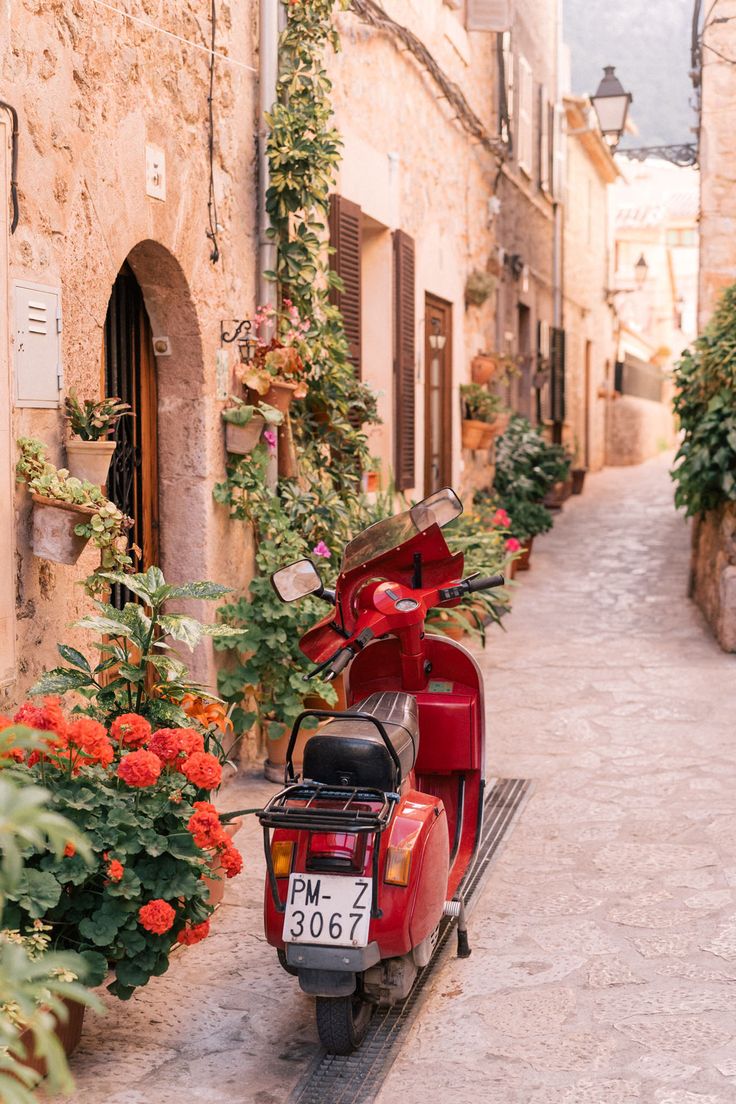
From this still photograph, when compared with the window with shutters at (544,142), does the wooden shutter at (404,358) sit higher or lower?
lower

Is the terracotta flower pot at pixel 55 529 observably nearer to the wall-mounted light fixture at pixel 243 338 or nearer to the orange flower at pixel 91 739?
the orange flower at pixel 91 739

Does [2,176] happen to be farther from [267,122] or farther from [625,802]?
[625,802]

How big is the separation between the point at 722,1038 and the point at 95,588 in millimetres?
2260

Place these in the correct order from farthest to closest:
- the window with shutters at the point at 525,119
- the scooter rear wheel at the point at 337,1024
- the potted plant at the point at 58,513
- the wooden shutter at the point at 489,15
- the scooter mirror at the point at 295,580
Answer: the window with shutters at the point at 525,119, the wooden shutter at the point at 489,15, the potted plant at the point at 58,513, the scooter mirror at the point at 295,580, the scooter rear wheel at the point at 337,1024

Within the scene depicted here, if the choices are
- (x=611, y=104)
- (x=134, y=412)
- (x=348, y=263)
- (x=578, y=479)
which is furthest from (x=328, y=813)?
(x=578, y=479)

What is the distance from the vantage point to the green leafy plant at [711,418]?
9141 millimetres

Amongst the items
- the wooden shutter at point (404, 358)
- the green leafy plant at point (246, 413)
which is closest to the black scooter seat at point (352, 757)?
the green leafy plant at point (246, 413)

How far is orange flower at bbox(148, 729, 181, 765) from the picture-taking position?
3342mm

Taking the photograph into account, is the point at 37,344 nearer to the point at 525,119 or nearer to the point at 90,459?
the point at 90,459

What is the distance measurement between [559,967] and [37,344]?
2.47m

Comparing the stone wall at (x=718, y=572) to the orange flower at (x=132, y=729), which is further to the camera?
the stone wall at (x=718, y=572)

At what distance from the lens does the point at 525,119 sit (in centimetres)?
1435

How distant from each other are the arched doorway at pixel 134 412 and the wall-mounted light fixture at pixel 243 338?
0.37m

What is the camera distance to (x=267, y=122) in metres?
5.96
